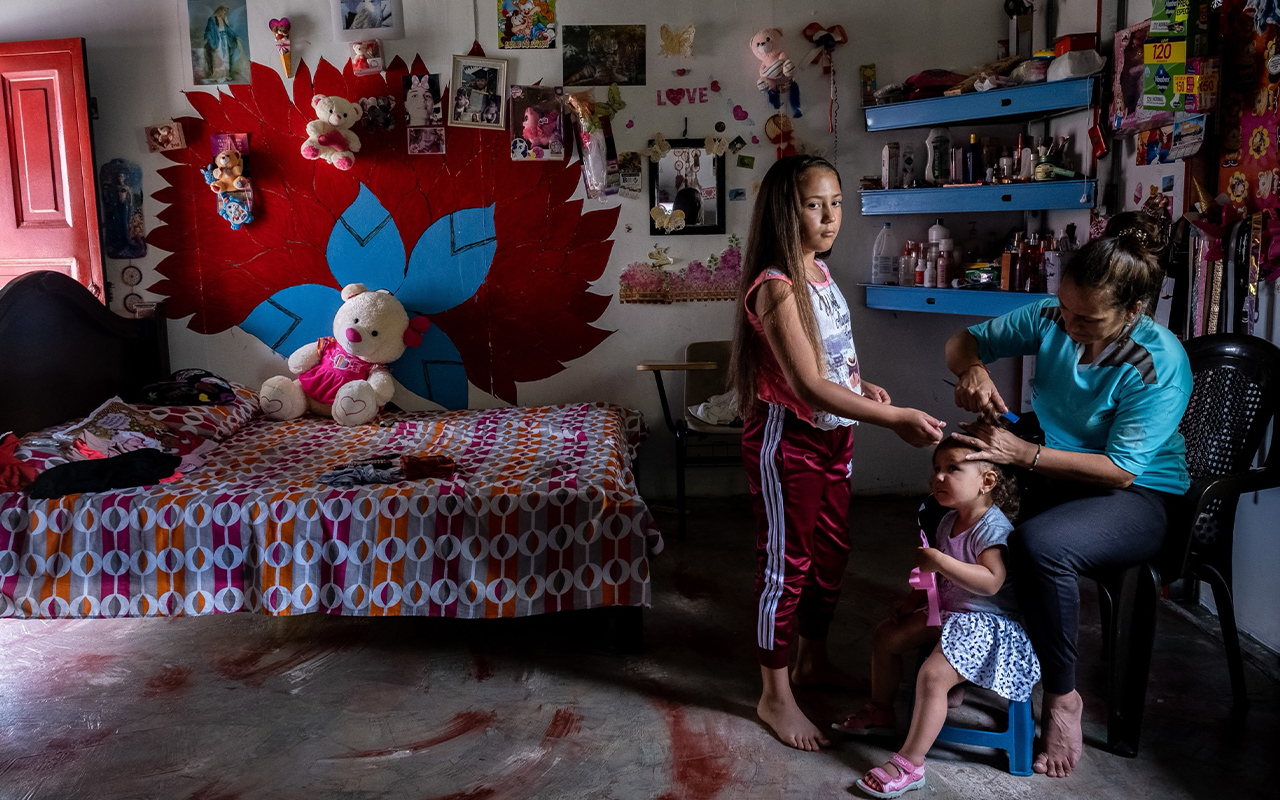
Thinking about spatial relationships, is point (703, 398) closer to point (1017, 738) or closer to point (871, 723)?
point (871, 723)

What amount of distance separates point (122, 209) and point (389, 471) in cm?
224

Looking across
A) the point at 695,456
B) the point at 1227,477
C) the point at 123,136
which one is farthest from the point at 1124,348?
the point at 123,136

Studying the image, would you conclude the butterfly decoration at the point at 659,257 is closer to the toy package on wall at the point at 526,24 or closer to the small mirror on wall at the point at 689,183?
the small mirror on wall at the point at 689,183

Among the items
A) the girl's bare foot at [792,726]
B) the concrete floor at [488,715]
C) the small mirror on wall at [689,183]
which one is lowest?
the concrete floor at [488,715]

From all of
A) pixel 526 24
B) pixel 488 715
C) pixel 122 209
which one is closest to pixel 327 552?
pixel 488 715

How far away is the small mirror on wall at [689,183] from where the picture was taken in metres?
4.22

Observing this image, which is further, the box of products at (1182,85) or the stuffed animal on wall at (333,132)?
the stuffed animal on wall at (333,132)

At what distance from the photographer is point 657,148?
4.20 meters

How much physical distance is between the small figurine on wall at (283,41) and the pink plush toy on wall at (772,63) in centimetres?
207

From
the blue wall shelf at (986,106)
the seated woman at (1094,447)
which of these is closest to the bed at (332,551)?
the seated woman at (1094,447)

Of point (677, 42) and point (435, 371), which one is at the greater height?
point (677, 42)

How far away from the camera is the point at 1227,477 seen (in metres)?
2.17

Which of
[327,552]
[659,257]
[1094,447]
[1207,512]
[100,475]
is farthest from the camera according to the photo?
[659,257]

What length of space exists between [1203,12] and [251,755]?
3.31 meters
